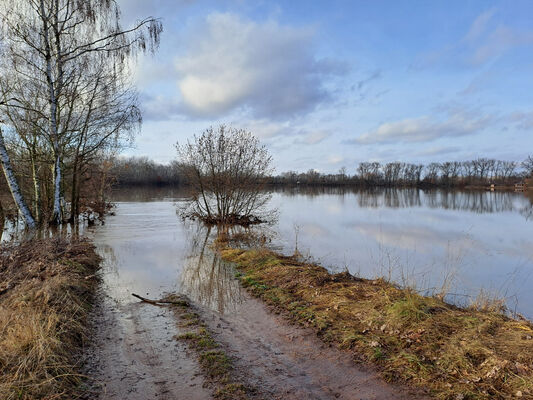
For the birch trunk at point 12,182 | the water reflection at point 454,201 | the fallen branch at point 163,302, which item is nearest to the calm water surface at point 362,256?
the fallen branch at point 163,302

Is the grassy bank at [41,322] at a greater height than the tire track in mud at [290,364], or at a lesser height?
greater

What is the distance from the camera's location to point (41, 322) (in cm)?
475

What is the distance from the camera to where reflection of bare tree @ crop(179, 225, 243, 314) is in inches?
281

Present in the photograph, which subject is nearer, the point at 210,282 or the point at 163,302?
the point at 163,302

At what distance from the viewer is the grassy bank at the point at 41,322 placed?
360 centimetres

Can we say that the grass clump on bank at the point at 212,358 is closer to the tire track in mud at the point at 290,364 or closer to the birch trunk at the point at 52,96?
the tire track in mud at the point at 290,364

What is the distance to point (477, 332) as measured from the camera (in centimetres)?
492

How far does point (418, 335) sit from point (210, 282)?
16.8ft

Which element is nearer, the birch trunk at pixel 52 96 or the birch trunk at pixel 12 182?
the birch trunk at pixel 12 182

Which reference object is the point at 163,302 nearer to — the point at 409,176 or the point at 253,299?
the point at 253,299

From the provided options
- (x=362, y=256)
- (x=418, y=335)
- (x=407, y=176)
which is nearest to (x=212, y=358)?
(x=418, y=335)

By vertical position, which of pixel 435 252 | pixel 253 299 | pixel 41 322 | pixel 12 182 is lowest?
pixel 435 252

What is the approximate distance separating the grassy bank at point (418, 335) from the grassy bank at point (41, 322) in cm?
350

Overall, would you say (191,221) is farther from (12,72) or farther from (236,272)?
(236,272)
